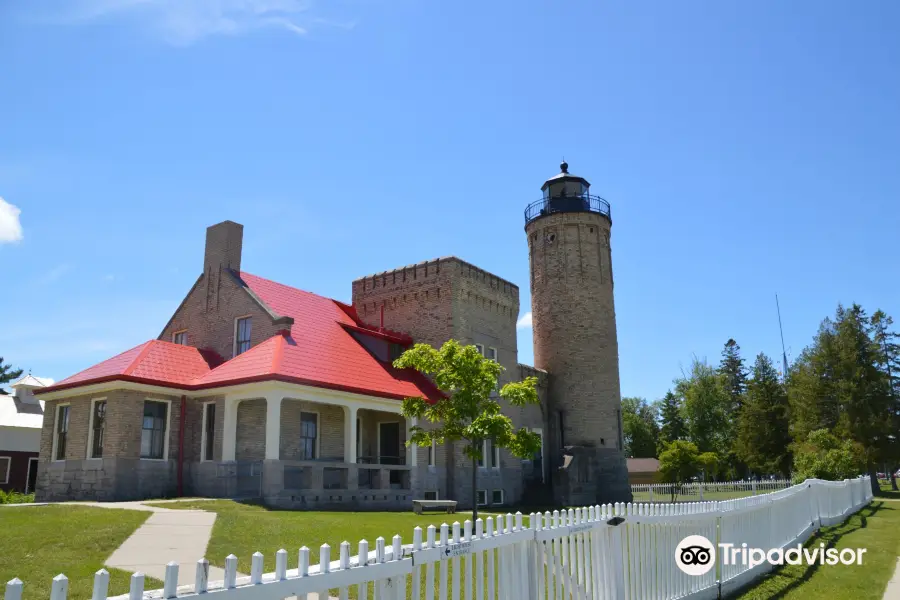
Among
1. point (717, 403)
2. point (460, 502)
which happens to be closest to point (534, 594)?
point (460, 502)

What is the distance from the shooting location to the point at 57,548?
10.5 meters

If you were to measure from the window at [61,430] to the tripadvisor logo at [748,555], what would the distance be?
20.9 metres

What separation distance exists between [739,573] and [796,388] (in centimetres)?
4896

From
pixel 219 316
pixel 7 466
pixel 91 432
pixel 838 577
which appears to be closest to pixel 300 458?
pixel 91 432

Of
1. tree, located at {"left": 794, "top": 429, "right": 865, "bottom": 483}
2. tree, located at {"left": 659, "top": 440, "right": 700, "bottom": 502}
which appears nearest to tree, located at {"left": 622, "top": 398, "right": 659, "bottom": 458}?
tree, located at {"left": 659, "top": 440, "right": 700, "bottom": 502}

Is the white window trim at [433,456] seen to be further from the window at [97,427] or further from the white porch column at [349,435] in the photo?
the window at [97,427]

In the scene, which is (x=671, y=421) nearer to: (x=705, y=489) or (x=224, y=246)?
(x=705, y=489)

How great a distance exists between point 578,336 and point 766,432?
31.1 m

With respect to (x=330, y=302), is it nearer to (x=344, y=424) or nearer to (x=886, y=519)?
(x=344, y=424)

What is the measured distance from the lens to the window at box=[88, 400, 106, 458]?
21.8 m

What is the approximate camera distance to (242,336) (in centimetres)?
2580

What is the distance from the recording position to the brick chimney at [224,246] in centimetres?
2733

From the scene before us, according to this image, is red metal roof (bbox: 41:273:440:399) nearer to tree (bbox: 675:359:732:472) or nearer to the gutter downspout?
the gutter downspout

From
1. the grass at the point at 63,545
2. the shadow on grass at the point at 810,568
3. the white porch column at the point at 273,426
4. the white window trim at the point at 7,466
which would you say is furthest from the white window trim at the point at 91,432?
the shadow on grass at the point at 810,568
